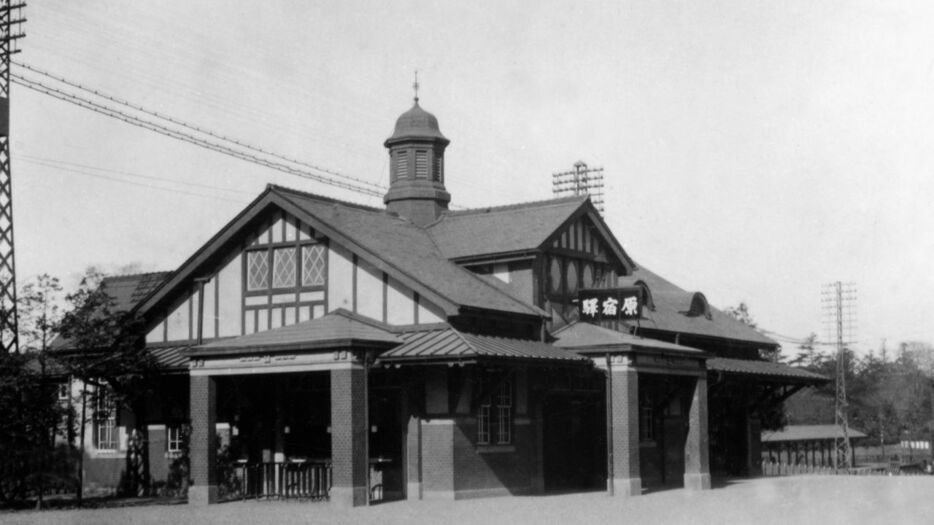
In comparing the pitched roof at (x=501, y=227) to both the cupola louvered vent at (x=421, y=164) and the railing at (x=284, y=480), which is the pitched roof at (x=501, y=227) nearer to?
the cupola louvered vent at (x=421, y=164)

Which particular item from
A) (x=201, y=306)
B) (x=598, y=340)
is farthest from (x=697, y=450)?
(x=201, y=306)

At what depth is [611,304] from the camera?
31.2 m

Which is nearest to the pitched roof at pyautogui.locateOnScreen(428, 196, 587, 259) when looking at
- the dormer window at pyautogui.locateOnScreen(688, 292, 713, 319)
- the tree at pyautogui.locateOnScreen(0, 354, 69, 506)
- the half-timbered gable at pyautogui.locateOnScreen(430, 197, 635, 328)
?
the half-timbered gable at pyautogui.locateOnScreen(430, 197, 635, 328)

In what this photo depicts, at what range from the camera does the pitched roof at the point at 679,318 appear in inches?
1395

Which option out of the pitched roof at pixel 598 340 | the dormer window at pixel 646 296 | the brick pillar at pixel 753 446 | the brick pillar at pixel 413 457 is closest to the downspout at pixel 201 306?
the brick pillar at pixel 413 457

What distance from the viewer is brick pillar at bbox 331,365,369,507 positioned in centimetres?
2406

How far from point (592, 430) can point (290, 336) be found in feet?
34.2

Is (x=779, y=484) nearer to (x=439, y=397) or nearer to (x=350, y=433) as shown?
(x=439, y=397)

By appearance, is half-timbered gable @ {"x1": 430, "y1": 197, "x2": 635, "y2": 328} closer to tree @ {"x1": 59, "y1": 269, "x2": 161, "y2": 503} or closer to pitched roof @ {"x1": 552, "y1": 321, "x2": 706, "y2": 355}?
pitched roof @ {"x1": 552, "y1": 321, "x2": 706, "y2": 355}

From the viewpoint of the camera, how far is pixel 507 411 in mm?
28281

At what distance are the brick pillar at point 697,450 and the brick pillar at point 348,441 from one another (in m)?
10.0

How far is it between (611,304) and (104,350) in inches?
504

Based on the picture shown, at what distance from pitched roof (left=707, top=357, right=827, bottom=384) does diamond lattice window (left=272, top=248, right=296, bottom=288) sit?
12.8m

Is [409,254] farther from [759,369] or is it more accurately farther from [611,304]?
[759,369]
